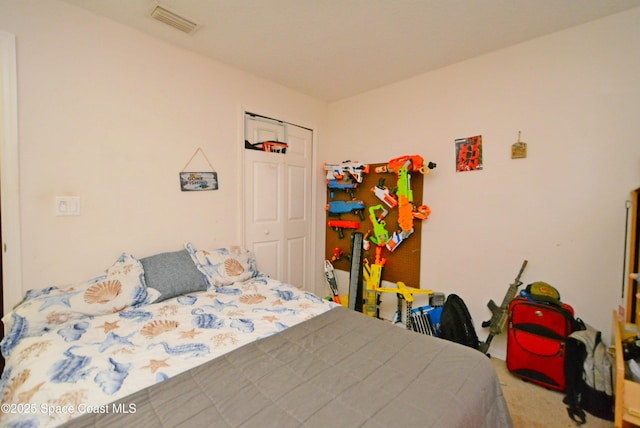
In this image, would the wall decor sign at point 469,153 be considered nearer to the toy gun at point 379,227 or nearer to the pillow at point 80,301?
the toy gun at point 379,227

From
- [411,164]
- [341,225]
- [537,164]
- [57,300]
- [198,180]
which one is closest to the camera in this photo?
[57,300]

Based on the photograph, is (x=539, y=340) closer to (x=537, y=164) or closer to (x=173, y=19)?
(x=537, y=164)

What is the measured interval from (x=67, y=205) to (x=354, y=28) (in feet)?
7.41

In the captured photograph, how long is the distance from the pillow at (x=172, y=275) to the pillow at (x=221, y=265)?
6cm

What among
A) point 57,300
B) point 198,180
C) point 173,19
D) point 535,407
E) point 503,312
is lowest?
point 535,407

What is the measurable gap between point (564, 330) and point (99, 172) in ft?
10.9

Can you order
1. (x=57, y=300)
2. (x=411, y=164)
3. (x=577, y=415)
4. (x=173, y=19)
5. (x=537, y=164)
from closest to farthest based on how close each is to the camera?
(x=57, y=300) < (x=577, y=415) < (x=173, y=19) < (x=537, y=164) < (x=411, y=164)

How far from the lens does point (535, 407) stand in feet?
5.70

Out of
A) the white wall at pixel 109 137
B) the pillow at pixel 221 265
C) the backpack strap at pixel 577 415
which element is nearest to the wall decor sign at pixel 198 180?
the white wall at pixel 109 137

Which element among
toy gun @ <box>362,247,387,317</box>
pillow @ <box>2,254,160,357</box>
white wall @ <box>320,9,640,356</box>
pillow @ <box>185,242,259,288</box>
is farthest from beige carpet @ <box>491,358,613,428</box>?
pillow @ <box>2,254,160,357</box>

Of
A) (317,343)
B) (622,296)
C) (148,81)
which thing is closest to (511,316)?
(622,296)

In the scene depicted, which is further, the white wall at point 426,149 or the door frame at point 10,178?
the white wall at point 426,149

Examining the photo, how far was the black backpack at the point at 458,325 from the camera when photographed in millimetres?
2223

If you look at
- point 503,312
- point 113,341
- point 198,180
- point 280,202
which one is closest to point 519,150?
point 503,312
